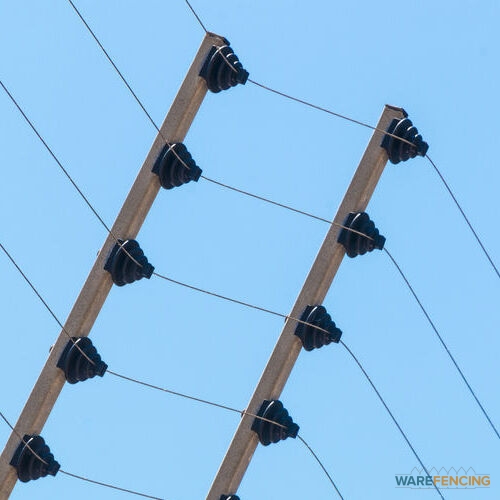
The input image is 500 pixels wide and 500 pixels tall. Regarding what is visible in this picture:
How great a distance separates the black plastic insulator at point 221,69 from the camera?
13.1m

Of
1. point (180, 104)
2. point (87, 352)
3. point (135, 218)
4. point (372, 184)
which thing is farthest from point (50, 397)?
point (372, 184)

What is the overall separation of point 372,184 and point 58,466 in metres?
3.69

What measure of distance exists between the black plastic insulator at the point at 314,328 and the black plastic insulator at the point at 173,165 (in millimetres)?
1492

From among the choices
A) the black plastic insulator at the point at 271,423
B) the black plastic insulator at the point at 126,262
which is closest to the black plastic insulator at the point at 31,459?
the black plastic insulator at the point at 126,262

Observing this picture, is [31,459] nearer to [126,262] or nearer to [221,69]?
[126,262]

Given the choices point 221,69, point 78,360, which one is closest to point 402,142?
point 221,69

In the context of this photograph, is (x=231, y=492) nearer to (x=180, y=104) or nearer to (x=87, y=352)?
(x=87, y=352)

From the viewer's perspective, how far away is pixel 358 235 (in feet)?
44.5

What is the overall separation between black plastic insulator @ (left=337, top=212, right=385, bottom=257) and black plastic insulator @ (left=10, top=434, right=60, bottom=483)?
123 inches

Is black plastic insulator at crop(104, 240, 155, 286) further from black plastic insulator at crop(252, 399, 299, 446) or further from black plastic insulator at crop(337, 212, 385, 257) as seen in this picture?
black plastic insulator at crop(337, 212, 385, 257)

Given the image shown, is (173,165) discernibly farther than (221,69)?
No

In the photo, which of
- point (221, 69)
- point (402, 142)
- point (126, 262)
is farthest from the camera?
point (402, 142)

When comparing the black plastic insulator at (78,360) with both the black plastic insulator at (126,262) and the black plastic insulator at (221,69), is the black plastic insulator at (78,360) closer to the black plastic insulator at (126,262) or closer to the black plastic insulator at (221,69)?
the black plastic insulator at (126,262)

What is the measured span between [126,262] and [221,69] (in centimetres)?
183
